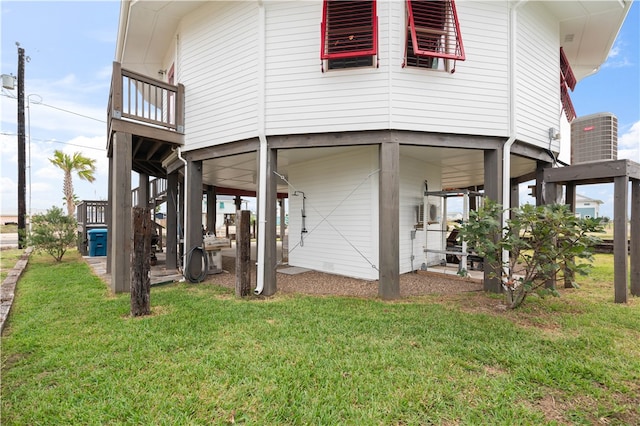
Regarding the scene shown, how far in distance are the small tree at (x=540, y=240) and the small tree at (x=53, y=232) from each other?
443 inches

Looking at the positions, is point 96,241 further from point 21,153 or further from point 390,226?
point 390,226

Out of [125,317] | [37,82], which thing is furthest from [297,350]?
[37,82]

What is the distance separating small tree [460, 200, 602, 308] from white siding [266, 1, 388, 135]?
2240mm

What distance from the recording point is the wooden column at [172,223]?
8.46 meters

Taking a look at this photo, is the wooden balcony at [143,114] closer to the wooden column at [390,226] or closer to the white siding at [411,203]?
the wooden column at [390,226]

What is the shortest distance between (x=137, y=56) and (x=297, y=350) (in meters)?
9.26

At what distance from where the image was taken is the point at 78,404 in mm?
2305

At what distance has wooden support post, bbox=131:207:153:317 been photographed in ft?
14.0

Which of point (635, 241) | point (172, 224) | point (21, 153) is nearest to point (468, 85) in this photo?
point (635, 241)

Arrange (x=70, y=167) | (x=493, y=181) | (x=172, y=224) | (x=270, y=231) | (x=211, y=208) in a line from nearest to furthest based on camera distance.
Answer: (x=493, y=181) < (x=270, y=231) < (x=172, y=224) < (x=211, y=208) < (x=70, y=167)

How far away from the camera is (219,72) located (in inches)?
248

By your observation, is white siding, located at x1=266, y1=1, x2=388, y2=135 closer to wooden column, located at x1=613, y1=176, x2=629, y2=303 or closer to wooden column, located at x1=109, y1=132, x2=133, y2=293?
wooden column, located at x1=109, y1=132, x2=133, y2=293

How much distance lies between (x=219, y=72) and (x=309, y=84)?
215 centimetres

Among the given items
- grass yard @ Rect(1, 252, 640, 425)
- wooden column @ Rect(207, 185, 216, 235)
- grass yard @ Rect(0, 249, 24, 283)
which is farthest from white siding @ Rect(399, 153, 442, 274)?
grass yard @ Rect(0, 249, 24, 283)
